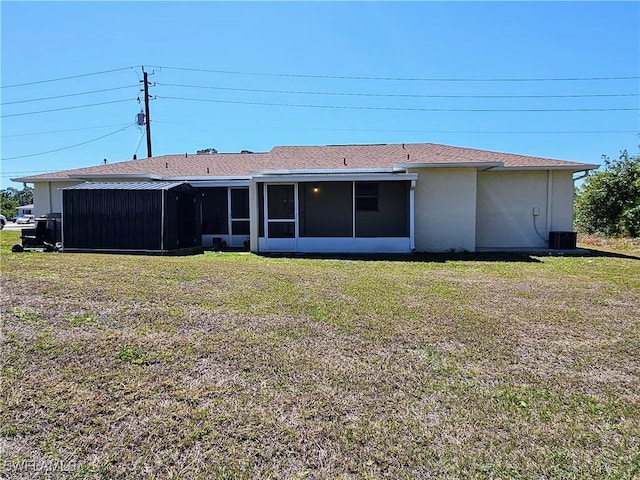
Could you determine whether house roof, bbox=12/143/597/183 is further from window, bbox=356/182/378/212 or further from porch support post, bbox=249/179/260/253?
porch support post, bbox=249/179/260/253

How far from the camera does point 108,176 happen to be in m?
15.4

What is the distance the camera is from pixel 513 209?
1454cm

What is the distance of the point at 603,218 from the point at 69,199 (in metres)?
24.4

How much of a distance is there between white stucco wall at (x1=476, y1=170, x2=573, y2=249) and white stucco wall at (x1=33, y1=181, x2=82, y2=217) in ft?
52.5

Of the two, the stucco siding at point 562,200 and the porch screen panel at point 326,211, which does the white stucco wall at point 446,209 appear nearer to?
the porch screen panel at point 326,211

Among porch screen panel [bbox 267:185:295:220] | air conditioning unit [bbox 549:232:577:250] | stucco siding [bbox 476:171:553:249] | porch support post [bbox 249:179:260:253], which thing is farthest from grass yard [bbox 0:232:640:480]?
stucco siding [bbox 476:171:553:249]

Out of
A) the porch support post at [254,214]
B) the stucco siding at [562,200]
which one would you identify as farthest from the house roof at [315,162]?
the porch support post at [254,214]

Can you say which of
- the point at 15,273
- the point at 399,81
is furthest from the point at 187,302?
the point at 399,81

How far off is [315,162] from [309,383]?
499 inches

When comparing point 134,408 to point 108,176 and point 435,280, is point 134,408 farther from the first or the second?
point 108,176

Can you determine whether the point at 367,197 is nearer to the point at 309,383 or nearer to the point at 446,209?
the point at 446,209

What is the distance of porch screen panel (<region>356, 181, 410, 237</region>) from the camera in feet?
49.9

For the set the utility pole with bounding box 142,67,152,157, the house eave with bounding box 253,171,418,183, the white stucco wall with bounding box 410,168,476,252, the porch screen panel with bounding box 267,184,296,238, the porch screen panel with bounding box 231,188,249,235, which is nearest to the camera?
the house eave with bounding box 253,171,418,183

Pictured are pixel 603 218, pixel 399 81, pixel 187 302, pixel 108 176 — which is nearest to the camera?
pixel 187 302
